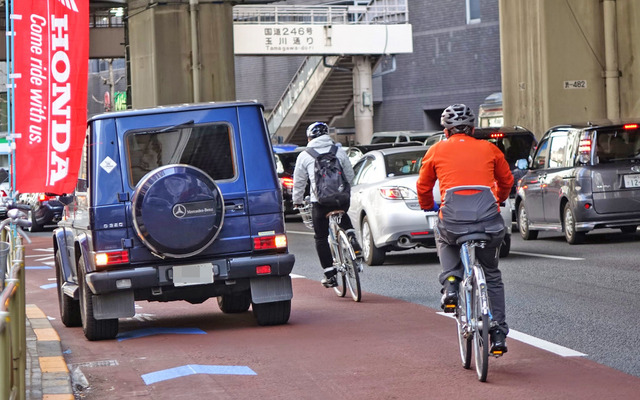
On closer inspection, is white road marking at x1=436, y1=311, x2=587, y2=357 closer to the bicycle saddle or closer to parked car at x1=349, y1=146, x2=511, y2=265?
the bicycle saddle

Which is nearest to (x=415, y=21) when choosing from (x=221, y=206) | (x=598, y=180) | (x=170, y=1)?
(x=170, y=1)

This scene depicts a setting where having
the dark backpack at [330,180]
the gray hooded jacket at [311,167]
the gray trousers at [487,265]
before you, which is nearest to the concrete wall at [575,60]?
the gray hooded jacket at [311,167]

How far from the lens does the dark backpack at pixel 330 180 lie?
13.5 m

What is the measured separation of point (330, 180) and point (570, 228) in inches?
310

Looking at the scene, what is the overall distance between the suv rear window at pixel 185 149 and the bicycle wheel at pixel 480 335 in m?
3.50

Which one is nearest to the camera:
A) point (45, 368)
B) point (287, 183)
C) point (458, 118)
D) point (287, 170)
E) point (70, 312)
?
point (458, 118)

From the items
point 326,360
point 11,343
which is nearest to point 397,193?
point 326,360

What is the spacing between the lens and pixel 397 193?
56.6ft

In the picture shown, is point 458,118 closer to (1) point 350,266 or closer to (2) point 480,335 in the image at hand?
(2) point 480,335

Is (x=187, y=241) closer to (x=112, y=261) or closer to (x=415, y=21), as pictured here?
(x=112, y=261)

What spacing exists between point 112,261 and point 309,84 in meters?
45.8

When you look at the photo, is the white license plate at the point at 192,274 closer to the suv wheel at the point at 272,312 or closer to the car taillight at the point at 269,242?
the car taillight at the point at 269,242

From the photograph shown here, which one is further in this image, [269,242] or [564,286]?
[564,286]

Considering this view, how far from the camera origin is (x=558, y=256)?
59.3 ft
